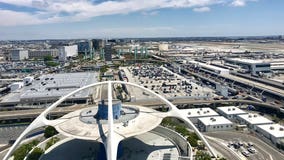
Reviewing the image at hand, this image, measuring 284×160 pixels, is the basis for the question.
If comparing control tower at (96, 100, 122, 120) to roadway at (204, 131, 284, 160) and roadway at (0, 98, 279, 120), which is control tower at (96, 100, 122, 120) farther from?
roadway at (0, 98, 279, 120)

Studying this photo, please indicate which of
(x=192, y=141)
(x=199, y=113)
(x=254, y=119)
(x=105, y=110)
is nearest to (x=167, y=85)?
(x=199, y=113)

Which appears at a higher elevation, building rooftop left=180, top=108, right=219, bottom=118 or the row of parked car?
building rooftop left=180, top=108, right=219, bottom=118

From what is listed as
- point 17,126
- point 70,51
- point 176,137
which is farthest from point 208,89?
point 70,51

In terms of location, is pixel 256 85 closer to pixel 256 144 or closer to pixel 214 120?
pixel 214 120

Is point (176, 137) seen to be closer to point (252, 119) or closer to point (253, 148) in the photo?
point (253, 148)

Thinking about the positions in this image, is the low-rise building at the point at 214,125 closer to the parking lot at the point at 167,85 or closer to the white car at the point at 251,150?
the white car at the point at 251,150

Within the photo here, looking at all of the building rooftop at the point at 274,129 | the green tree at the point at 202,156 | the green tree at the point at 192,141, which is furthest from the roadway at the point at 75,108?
the green tree at the point at 202,156

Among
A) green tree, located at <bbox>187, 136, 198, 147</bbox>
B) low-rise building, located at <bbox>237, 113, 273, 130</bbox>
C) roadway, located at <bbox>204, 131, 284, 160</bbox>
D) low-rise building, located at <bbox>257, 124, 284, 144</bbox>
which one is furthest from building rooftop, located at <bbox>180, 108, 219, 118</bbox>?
green tree, located at <bbox>187, 136, 198, 147</bbox>
